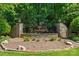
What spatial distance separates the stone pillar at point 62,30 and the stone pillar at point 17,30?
14.8 inches

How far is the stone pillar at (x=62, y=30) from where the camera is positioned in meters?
2.83

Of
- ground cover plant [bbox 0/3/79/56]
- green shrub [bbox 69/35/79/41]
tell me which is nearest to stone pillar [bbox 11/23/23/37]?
ground cover plant [bbox 0/3/79/56]

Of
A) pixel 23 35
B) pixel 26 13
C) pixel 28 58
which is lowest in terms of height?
pixel 28 58

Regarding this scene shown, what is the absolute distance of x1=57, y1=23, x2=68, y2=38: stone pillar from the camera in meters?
2.83

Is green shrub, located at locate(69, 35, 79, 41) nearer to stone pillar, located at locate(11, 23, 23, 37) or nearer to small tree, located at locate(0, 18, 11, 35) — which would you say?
stone pillar, located at locate(11, 23, 23, 37)

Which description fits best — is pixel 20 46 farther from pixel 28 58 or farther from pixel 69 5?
pixel 69 5

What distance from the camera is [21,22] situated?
2.84m

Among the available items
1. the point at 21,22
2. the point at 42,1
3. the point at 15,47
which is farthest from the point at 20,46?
the point at 42,1

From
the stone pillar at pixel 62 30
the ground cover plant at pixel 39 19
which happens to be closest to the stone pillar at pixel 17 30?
the ground cover plant at pixel 39 19

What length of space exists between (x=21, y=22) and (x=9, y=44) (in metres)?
0.25

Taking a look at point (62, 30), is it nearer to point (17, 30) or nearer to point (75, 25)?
point (75, 25)

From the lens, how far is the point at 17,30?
284cm

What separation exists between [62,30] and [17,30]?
0.45 metres

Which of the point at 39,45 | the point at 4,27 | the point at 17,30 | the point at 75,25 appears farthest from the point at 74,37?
the point at 4,27
